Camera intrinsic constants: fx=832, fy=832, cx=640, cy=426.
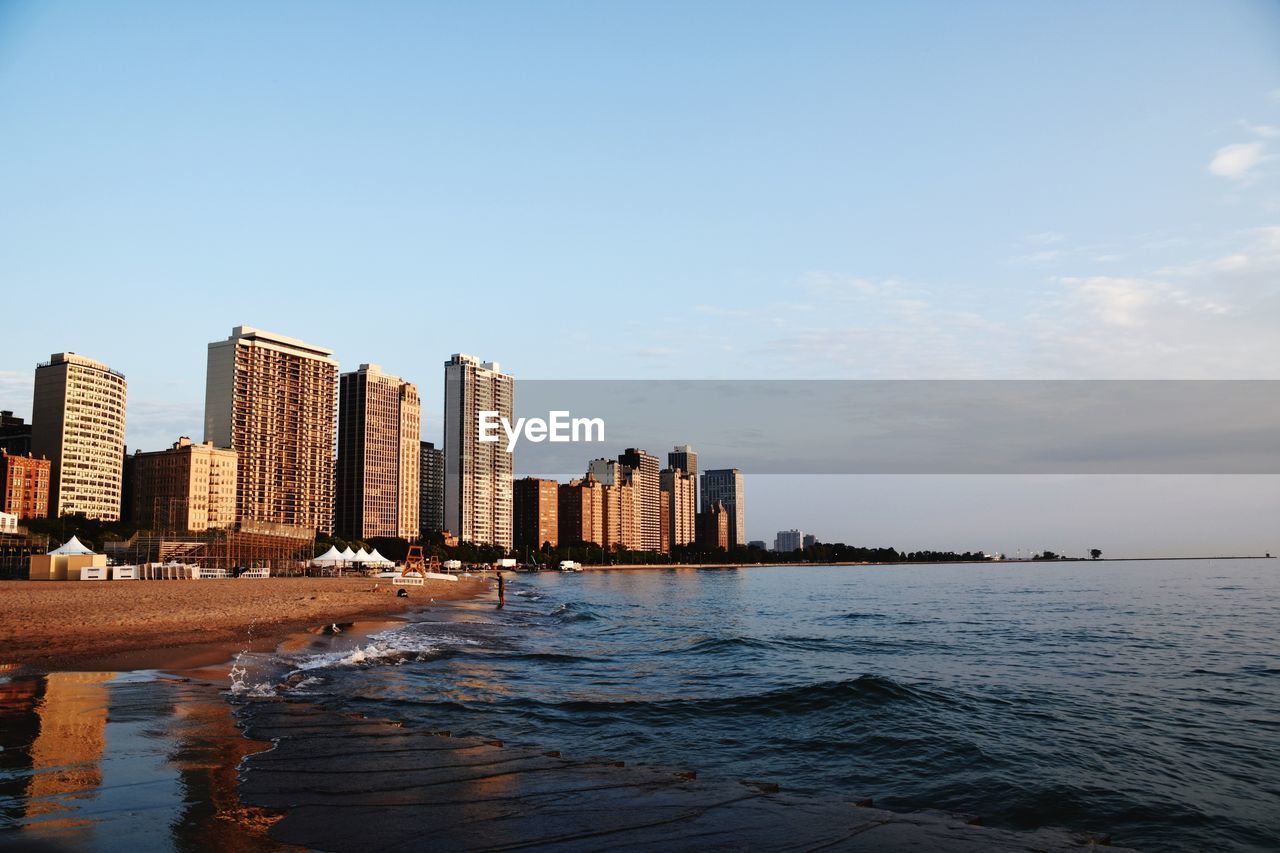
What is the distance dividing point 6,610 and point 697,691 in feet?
86.3

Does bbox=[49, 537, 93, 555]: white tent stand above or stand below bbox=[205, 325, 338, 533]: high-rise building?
below

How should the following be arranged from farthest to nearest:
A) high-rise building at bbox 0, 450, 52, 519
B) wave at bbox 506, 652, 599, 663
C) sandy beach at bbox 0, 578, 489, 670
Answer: high-rise building at bbox 0, 450, 52, 519
wave at bbox 506, 652, 599, 663
sandy beach at bbox 0, 578, 489, 670

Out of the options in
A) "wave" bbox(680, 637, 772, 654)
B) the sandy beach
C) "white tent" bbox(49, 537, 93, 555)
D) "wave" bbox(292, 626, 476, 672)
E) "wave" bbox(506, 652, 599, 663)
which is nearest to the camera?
the sandy beach

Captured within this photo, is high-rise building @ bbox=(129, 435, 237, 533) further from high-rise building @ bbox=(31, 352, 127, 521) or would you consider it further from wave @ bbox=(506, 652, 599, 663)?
wave @ bbox=(506, 652, 599, 663)

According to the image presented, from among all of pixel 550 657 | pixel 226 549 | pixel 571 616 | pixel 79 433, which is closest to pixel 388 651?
pixel 550 657

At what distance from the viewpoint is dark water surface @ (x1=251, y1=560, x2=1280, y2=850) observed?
1293 centimetres

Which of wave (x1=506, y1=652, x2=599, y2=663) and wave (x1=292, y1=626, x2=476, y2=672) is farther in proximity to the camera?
wave (x1=506, y1=652, x2=599, y2=663)

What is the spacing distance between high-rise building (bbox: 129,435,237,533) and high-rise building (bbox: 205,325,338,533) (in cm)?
499

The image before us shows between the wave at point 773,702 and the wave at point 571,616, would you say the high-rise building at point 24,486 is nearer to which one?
the wave at point 571,616

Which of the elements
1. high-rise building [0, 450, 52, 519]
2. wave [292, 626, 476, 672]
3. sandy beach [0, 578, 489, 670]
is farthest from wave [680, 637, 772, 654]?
high-rise building [0, 450, 52, 519]

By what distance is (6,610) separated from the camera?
3066 cm

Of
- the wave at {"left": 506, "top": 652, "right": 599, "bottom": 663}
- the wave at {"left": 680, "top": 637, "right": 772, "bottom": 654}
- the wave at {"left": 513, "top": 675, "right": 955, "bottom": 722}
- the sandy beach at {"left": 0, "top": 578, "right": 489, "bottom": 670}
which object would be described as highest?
the sandy beach at {"left": 0, "top": 578, "right": 489, "bottom": 670}

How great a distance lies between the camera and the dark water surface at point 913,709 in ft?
42.4

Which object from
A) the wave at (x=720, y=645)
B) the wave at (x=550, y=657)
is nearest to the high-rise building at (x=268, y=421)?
the wave at (x=720, y=645)
